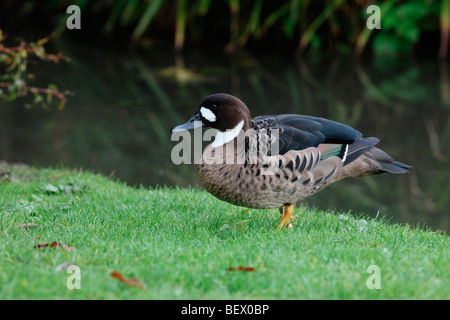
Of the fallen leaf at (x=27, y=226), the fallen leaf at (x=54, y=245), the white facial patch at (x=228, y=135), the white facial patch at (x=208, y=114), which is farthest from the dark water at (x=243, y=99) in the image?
the fallen leaf at (x=54, y=245)

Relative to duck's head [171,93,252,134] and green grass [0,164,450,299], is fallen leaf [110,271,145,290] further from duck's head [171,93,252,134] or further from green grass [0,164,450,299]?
duck's head [171,93,252,134]

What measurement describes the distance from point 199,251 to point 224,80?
8297mm

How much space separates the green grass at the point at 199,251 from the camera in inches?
133

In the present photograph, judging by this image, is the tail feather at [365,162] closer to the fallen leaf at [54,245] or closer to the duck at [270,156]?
the duck at [270,156]

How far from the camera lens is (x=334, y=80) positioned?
1209 cm

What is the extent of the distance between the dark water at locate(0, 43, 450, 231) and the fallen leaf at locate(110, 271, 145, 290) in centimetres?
331

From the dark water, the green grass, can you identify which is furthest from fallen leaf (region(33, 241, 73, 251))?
the dark water

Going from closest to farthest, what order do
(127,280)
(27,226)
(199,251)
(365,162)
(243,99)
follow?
1. (127,280)
2. (199,251)
3. (27,226)
4. (365,162)
5. (243,99)

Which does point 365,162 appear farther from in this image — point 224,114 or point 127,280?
point 127,280

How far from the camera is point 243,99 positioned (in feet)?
35.2

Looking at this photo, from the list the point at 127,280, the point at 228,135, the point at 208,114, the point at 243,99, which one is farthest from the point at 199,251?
the point at 243,99

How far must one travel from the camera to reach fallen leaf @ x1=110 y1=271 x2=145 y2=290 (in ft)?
11.1

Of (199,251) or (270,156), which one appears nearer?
(199,251)

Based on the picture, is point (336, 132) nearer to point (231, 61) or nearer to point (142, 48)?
point (231, 61)
